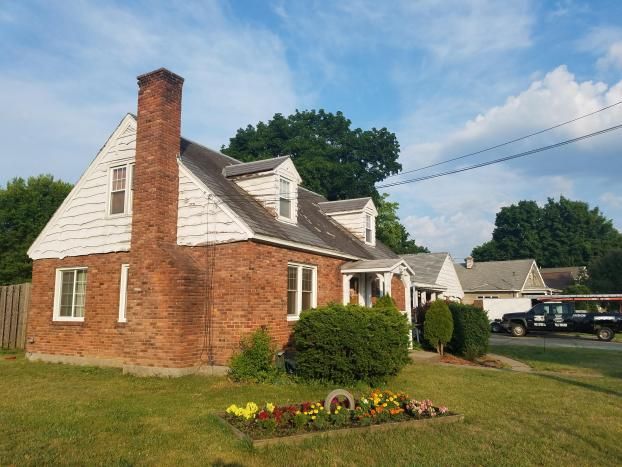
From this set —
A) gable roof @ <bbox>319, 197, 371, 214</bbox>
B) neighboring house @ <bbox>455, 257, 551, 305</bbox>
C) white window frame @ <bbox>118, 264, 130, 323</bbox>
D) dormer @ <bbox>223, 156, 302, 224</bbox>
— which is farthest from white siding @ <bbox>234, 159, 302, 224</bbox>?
neighboring house @ <bbox>455, 257, 551, 305</bbox>

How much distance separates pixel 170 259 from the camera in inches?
468

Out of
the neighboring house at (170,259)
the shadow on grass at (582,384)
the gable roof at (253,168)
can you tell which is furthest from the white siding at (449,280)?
the gable roof at (253,168)

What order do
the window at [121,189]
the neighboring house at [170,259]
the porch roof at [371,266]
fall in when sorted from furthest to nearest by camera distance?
the porch roof at [371,266], the window at [121,189], the neighboring house at [170,259]

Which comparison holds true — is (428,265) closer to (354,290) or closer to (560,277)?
(354,290)

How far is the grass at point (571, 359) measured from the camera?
44.8 feet

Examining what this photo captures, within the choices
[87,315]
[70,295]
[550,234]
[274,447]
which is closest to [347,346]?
[274,447]

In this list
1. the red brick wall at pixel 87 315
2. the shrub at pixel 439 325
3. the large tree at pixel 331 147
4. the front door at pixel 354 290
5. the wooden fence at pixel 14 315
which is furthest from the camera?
the large tree at pixel 331 147

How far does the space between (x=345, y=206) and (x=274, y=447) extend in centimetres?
1544

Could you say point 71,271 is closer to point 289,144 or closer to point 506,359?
point 506,359

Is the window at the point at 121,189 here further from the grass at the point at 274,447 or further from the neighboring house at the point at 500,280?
the neighboring house at the point at 500,280

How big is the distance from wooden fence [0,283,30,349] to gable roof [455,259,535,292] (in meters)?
38.0

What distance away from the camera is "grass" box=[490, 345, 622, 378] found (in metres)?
13.6

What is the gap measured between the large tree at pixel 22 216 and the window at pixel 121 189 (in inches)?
747

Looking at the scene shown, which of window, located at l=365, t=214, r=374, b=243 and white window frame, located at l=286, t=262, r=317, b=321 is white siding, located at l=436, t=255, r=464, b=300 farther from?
white window frame, located at l=286, t=262, r=317, b=321
